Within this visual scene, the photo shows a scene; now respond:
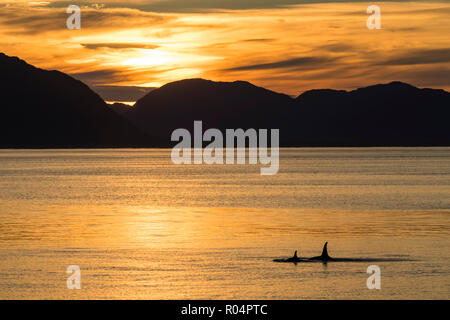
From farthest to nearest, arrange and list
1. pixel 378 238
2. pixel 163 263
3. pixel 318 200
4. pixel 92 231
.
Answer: pixel 318 200
pixel 92 231
pixel 378 238
pixel 163 263

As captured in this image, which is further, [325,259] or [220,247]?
[220,247]

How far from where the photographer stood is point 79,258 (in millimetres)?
43531

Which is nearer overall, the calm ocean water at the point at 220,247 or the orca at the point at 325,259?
the calm ocean water at the point at 220,247

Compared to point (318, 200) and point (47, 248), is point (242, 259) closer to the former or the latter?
point (47, 248)

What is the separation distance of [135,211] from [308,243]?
34.0 meters

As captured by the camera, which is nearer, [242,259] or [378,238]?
[242,259]

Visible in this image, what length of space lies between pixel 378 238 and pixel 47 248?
952 inches

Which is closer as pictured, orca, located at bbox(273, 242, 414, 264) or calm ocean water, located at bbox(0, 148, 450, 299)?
calm ocean water, located at bbox(0, 148, 450, 299)

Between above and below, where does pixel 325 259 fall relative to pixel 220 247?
below

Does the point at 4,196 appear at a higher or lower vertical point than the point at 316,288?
higher

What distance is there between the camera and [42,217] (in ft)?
236

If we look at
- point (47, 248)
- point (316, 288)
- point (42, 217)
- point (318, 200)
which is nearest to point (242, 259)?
point (316, 288)

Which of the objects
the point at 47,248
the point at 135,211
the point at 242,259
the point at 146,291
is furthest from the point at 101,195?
the point at 146,291

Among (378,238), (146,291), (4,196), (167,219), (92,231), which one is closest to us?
(146,291)
